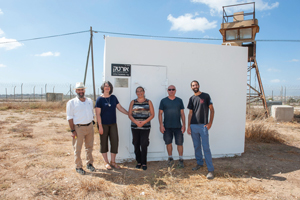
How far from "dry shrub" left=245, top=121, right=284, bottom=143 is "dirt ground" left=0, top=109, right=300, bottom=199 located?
1.61 metres

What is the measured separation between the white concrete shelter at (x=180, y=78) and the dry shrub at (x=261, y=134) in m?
2.47

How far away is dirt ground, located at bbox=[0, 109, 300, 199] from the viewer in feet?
11.2

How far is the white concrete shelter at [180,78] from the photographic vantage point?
4.95 m

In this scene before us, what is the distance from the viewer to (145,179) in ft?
12.9

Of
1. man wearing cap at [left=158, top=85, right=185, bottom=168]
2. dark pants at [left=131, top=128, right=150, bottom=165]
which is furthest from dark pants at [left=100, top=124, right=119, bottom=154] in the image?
man wearing cap at [left=158, top=85, right=185, bottom=168]

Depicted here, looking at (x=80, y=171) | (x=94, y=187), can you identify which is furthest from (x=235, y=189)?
(x=80, y=171)

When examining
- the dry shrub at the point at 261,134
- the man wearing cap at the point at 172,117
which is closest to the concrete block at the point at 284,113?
the dry shrub at the point at 261,134

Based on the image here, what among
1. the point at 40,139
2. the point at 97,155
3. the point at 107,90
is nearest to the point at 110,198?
the point at 107,90

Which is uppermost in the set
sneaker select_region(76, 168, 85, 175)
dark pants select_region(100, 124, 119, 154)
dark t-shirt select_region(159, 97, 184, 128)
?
dark t-shirt select_region(159, 97, 184, 128)

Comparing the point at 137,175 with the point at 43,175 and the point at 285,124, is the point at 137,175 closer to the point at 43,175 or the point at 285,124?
the point at 43,175

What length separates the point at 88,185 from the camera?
3541mm

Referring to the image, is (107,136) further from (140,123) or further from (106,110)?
(140,123)

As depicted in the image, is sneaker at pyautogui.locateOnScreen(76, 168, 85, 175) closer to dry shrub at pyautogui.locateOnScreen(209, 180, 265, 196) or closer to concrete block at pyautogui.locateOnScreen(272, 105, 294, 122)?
dry shrub at pyautogui.locateOnScreen(209, 180, 265, 196)

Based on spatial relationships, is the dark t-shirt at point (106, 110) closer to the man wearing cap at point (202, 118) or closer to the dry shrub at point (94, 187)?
the dry shrub at point (94, 187)
